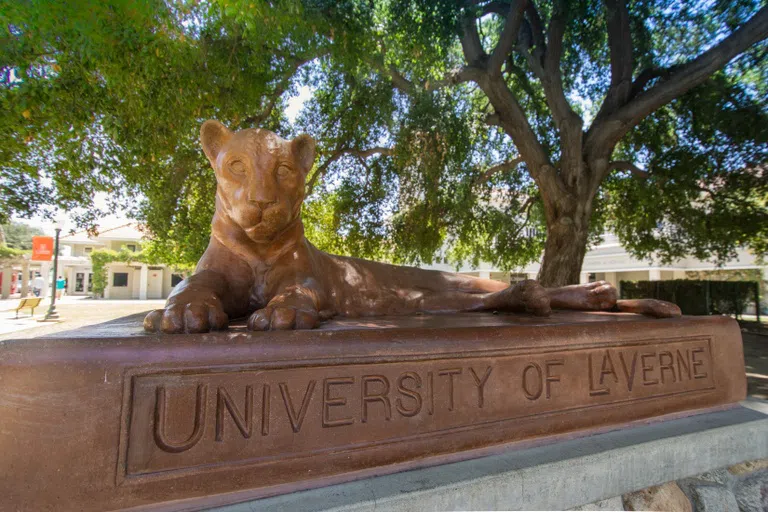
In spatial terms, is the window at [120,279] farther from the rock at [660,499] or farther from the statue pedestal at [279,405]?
the rock at [660,499]

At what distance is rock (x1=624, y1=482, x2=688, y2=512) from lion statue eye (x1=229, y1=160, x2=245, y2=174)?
2298mm

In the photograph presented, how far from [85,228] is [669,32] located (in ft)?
38.6

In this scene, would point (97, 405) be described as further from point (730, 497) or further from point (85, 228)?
point (85, 228)

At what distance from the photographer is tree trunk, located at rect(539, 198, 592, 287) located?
7121 mm

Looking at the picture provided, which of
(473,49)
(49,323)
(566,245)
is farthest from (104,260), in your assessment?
(566,245)

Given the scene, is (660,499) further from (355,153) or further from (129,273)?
(129,273)

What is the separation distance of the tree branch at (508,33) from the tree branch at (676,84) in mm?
2010

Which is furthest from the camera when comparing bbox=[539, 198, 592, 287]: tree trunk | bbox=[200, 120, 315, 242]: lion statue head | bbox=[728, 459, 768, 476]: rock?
bbox=[539, 198, 592, 287]: tree trunk

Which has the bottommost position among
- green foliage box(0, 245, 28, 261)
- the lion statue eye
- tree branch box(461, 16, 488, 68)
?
the lion statue eye

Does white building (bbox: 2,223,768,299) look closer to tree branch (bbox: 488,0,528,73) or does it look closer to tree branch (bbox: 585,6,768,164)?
tree branch (bbox: 585,6,768,164)

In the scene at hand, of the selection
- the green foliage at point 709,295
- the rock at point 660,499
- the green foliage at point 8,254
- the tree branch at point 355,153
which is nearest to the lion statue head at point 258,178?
the rock at point 660,499

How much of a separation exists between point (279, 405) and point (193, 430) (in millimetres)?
279

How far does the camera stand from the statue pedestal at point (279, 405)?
4.25ft

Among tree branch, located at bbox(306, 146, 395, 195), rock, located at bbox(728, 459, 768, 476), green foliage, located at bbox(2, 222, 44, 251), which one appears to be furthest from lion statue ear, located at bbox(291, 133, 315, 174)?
green foliage, located at bbox(2, 222, 44, 251)
